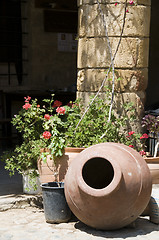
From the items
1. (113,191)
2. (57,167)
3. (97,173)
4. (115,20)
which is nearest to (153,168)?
(97,173)

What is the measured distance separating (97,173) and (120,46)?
5.34 feet

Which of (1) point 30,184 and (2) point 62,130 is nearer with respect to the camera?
(1) point 30,184

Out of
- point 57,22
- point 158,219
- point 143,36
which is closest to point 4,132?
point 57,22

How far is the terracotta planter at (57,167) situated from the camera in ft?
14.4

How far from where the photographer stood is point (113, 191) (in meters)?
3.59

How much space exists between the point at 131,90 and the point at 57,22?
4677mm

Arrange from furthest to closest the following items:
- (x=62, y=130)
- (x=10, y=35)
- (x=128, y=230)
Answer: (x=10, y=35), (x=62, y=130), (x=128, y=230)

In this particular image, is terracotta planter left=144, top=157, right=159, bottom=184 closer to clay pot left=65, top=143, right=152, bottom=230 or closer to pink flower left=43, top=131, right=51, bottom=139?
clay pot left=65, top=143, right=152, bottom=230

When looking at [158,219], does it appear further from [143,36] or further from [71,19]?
[71,19]

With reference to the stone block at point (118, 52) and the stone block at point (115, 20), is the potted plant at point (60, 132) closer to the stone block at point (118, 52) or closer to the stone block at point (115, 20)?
the stone block at point (118, 52)

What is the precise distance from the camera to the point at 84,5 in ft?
16.6

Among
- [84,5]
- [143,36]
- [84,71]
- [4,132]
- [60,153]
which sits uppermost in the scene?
[84,5]

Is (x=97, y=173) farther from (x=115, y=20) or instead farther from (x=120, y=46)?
(x=115, y=20)

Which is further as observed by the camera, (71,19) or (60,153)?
(71,19)
